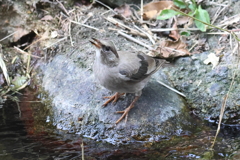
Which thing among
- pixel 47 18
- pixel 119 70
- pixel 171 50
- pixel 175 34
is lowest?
pixel 119 70

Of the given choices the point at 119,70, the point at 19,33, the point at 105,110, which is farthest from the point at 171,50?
the point at 19,33

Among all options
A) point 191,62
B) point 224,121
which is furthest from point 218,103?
point 191,62

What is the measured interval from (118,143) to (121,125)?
0.33 metres

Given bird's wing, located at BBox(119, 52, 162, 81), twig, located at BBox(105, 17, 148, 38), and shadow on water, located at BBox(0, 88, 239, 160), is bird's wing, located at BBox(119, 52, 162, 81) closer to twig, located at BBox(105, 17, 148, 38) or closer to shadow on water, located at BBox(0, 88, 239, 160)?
shadow on water, located at BBox(0, 88, 239, 160)

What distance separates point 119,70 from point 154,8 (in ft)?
9.85

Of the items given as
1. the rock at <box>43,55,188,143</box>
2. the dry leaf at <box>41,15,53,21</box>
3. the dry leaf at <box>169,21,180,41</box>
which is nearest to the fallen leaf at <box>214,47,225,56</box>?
the dry leaf at <box>169,21,180,41</box>

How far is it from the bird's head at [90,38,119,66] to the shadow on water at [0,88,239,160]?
1.32 meters

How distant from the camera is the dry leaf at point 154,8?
23.5ft

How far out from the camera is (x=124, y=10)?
7.36 m

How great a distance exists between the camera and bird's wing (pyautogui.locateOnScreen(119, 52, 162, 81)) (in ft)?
16.3

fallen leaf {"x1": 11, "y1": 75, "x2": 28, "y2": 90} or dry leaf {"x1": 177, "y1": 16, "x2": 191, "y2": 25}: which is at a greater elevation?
dry leaf {"x1": 177, "y1": 16, "x2": 191, "y2": 25}

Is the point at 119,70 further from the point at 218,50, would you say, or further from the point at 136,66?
the point at 218,50

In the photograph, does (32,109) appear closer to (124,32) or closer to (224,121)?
(124,32)

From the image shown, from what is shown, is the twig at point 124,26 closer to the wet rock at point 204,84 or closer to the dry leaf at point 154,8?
the dry leaf at point 154,8
